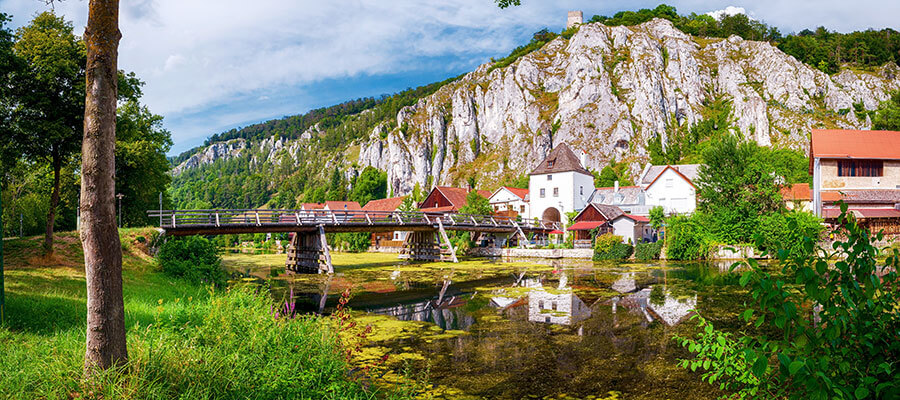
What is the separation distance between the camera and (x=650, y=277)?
25781mm

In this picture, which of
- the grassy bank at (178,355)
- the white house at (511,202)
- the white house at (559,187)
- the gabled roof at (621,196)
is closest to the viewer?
the grassy bank at (178,355)

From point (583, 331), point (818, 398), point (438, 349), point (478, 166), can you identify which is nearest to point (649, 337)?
point (583, 331)

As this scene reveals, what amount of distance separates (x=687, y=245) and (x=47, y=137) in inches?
1515

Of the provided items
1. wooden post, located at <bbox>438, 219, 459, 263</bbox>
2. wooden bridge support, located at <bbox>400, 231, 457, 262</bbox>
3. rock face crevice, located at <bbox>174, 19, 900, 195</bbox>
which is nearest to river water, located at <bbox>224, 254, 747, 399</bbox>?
wooden post, located at <bbox>438, 219, 459, 263</bbox>

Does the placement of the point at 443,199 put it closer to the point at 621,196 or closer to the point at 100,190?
the point at 621,196

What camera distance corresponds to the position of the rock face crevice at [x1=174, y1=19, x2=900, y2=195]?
110m

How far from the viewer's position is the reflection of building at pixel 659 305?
45.9 ft

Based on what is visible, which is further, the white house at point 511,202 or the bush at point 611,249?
the white house at point 511,202

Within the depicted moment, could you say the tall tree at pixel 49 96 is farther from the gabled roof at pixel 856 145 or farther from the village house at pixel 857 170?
the gabled roof at pixel 856 145

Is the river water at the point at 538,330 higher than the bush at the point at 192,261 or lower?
lower

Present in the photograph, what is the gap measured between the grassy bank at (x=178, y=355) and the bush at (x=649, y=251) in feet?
113

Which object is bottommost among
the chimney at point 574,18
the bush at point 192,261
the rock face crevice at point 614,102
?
the bush at point 192,261

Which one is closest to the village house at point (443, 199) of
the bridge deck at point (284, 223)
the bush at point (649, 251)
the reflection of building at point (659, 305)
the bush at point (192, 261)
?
the bridge deck at point (284, 223)

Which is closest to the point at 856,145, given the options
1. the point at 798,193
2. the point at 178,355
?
the point at 798,193
